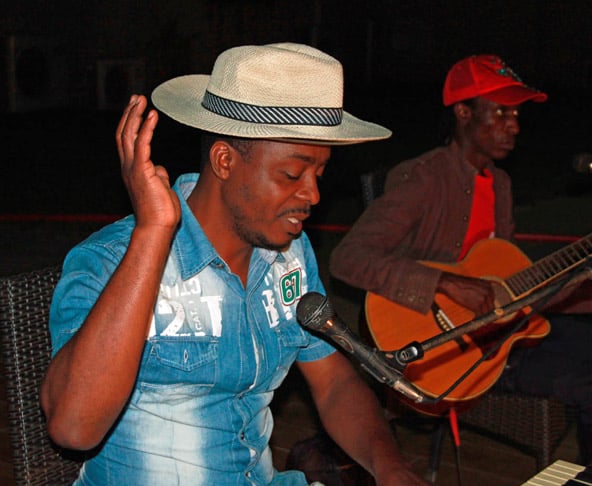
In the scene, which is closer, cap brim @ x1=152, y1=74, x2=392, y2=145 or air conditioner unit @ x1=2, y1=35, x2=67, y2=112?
cap brim @ x1=152, y1=74, x2=392, y2=145

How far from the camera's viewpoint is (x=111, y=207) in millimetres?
12203

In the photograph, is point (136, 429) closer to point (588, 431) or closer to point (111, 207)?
point (588, 431)

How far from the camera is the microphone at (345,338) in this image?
6.56 ft

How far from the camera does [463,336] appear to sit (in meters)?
4.17

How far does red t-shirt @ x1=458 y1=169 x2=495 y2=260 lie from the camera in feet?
14.9

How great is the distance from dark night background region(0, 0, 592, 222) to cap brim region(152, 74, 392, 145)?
8723 mm

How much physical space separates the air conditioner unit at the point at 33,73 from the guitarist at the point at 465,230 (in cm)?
2237

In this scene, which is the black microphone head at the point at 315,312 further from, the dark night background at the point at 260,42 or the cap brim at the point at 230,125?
the dark night background at the point at 260,42

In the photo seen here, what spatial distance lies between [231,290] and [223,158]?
340 millimetres

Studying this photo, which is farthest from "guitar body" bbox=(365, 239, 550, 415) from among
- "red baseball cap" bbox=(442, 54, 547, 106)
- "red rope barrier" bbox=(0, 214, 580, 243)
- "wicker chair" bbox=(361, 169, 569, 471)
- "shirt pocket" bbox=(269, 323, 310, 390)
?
"red rope barrier" bbox=(0, 214, 580, 243)

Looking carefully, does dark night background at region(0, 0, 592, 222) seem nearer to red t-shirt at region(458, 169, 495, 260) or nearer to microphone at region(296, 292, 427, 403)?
red t-shirt at region(458, 169, 495, 260)

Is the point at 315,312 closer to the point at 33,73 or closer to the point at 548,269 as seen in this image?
the point at 548,269

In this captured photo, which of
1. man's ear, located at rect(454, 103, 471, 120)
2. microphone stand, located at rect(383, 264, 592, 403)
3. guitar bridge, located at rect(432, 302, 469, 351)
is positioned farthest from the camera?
man's ear, located at rect(454, 103, 471, 120)

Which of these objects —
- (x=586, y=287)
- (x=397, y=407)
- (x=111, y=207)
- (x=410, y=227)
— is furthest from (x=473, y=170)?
(x=111, y=207)
